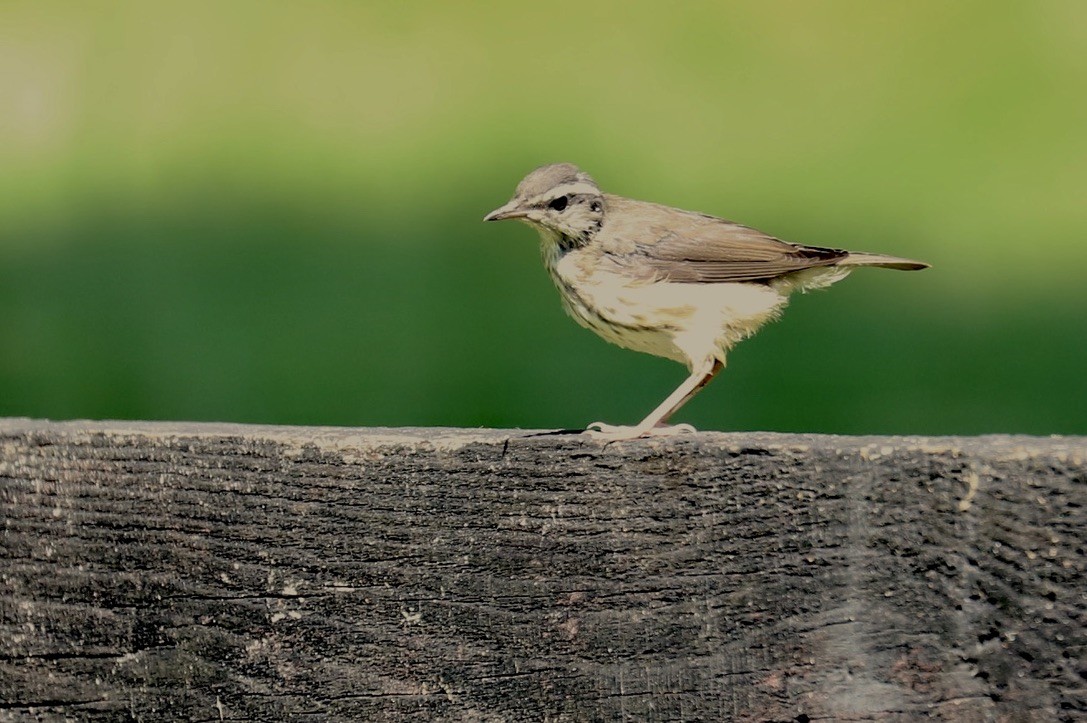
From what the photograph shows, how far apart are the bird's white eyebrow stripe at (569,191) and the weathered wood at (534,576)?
1.95 metres

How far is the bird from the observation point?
13.9 feet

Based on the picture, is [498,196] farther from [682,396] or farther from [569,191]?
[682,396]

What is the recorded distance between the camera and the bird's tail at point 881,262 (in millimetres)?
4070

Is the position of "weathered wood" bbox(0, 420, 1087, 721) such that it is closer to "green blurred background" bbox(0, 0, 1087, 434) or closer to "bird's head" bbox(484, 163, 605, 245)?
"bird's head" bbox(484, 163, 605, 245)

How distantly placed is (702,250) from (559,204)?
44 centimetres

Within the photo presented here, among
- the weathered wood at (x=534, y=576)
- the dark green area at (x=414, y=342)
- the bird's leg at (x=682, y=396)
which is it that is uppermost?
the dark green area at (x=414, y=342)

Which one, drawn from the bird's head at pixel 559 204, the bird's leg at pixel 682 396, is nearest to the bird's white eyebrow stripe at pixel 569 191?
the bird's head at pixel 559 204

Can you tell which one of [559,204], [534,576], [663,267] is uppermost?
[559,204]

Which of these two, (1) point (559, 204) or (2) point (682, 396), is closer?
(2) point (682, 396)

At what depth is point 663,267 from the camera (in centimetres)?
445

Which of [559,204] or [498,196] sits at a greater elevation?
[498,196]

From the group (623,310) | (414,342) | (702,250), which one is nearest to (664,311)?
(623,310)

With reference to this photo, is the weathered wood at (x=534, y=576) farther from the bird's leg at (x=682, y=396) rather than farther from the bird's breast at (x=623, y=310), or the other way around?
the bird's breast at (x=623, y=310)

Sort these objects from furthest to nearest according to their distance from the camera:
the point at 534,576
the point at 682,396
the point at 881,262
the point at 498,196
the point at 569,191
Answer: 1. the point at 498,196
2. the point at 569,191
3. the point at 881,262
4. the point at 682,396
5. the point at 534,576
